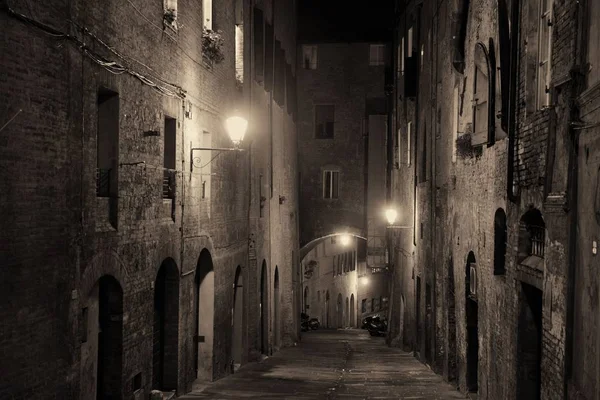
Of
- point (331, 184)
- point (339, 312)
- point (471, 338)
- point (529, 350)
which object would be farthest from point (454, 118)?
point (339, 312)

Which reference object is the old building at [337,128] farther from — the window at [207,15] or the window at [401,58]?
the window at [207,15]

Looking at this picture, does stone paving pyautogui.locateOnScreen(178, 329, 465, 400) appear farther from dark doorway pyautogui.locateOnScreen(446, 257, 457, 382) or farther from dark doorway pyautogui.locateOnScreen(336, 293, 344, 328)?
dark doorway pyautogui.locateOnScreen(336, 293, 344, 328)

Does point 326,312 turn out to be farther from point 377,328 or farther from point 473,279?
point 473,279

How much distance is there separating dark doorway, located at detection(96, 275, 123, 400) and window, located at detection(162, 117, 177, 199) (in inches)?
102

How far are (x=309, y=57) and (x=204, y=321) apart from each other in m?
20.1

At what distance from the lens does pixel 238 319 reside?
1889 centimetres

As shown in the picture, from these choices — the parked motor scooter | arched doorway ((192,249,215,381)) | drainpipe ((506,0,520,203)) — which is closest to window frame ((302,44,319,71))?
the parked motor scooter

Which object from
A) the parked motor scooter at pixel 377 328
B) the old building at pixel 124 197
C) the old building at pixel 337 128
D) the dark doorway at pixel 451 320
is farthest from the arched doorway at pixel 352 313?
the dark doorway at pixel 451 320

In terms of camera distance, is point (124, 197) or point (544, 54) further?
point (124, 197)

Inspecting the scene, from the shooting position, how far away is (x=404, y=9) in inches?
1053

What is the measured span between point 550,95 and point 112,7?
5270mm

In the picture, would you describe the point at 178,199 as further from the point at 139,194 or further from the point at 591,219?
the point at 591,219

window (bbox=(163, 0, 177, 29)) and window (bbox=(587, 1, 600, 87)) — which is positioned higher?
window (bbox=(163, 0, 177, 29))

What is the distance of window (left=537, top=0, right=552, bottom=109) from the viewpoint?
9.27 meters
